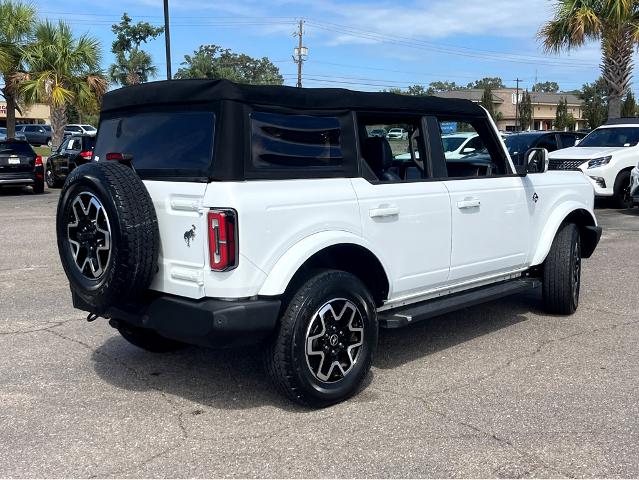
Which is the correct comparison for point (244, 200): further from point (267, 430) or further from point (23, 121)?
point (23, 121)

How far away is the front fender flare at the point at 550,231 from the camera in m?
5.90

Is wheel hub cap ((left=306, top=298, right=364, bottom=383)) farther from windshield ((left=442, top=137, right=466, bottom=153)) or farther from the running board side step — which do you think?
windshield ((left=442, top=137, right=466, bottom=153))

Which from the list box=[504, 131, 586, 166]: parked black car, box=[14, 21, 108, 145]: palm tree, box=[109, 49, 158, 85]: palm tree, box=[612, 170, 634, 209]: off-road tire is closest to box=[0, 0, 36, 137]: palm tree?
box=[14, 21, 108, 145]: palm tree

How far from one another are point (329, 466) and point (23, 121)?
72106 millimetres

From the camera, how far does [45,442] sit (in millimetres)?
3742

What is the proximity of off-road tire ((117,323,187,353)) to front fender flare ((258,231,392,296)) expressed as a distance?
1.48 meters

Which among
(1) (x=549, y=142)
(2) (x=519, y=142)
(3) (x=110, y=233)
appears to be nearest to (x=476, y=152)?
(3) (x=110, y=233)

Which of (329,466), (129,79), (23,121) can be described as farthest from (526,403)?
(23,121)

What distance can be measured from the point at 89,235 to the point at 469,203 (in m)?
2.74

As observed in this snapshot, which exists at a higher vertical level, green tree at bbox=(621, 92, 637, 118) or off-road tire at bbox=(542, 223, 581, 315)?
green tree at bbox=(621, 92, 637, 118)

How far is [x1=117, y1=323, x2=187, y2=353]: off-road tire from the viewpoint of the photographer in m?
4.99

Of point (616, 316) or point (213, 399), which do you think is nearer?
point (213, 399)

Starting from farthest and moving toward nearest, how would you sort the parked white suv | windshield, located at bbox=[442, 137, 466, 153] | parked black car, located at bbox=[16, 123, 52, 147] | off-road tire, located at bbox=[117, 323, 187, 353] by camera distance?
parked black car, located at bbox=[16, 123, 52, 147]
the parked white suv
windshield, located at bbox=[442, 137, 466, 153]
off-road tire, located at bbox=[117, 323, 187, 353]

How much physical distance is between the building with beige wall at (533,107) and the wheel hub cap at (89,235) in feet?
255
